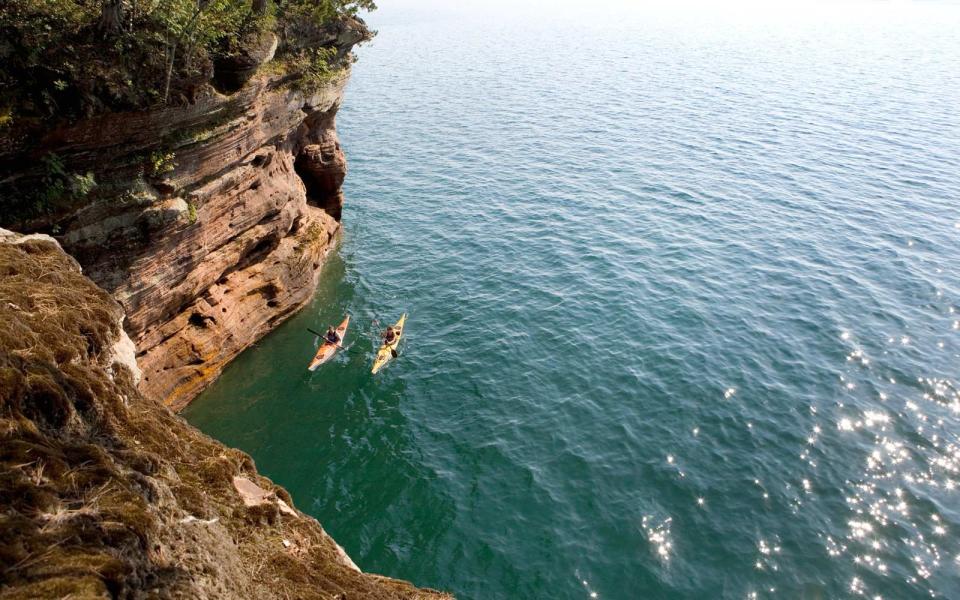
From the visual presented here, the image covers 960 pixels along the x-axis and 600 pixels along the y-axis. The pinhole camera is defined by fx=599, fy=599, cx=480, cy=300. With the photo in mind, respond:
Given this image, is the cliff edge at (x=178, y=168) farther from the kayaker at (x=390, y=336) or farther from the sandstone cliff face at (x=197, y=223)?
the kayaker at (x=390, y=336)

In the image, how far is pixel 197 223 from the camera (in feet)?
69.0

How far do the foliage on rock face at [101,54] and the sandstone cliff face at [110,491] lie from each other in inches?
301

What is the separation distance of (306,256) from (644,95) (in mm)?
49238

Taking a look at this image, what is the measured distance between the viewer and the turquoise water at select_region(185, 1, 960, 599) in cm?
1742

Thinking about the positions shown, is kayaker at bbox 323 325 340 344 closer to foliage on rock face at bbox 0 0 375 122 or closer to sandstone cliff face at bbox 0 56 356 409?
sandstone cliff face at bbox 0 56 356 409

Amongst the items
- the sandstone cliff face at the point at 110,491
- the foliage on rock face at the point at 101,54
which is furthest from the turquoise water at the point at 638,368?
the foliage on rock face at the point at 101,54

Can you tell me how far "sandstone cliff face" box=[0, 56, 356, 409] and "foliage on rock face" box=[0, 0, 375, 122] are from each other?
2.05 ft

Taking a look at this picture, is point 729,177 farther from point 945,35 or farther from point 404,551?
point 945,35

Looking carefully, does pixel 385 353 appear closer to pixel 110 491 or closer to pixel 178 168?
pixel 178 168

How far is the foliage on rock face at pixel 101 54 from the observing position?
15570 millimetres

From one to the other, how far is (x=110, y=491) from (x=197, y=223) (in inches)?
656

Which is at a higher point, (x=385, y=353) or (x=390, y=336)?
(x=390, y=336)

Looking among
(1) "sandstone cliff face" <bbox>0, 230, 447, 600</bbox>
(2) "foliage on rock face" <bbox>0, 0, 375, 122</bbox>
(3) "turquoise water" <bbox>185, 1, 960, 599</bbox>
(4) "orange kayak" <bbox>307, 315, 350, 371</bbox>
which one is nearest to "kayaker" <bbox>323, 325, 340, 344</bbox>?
(4) "orange kayak" <bbox>307, 315, 350, 371</bbox>

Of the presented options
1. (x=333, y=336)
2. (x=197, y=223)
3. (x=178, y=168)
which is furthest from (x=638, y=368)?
(x=178, y=168)
